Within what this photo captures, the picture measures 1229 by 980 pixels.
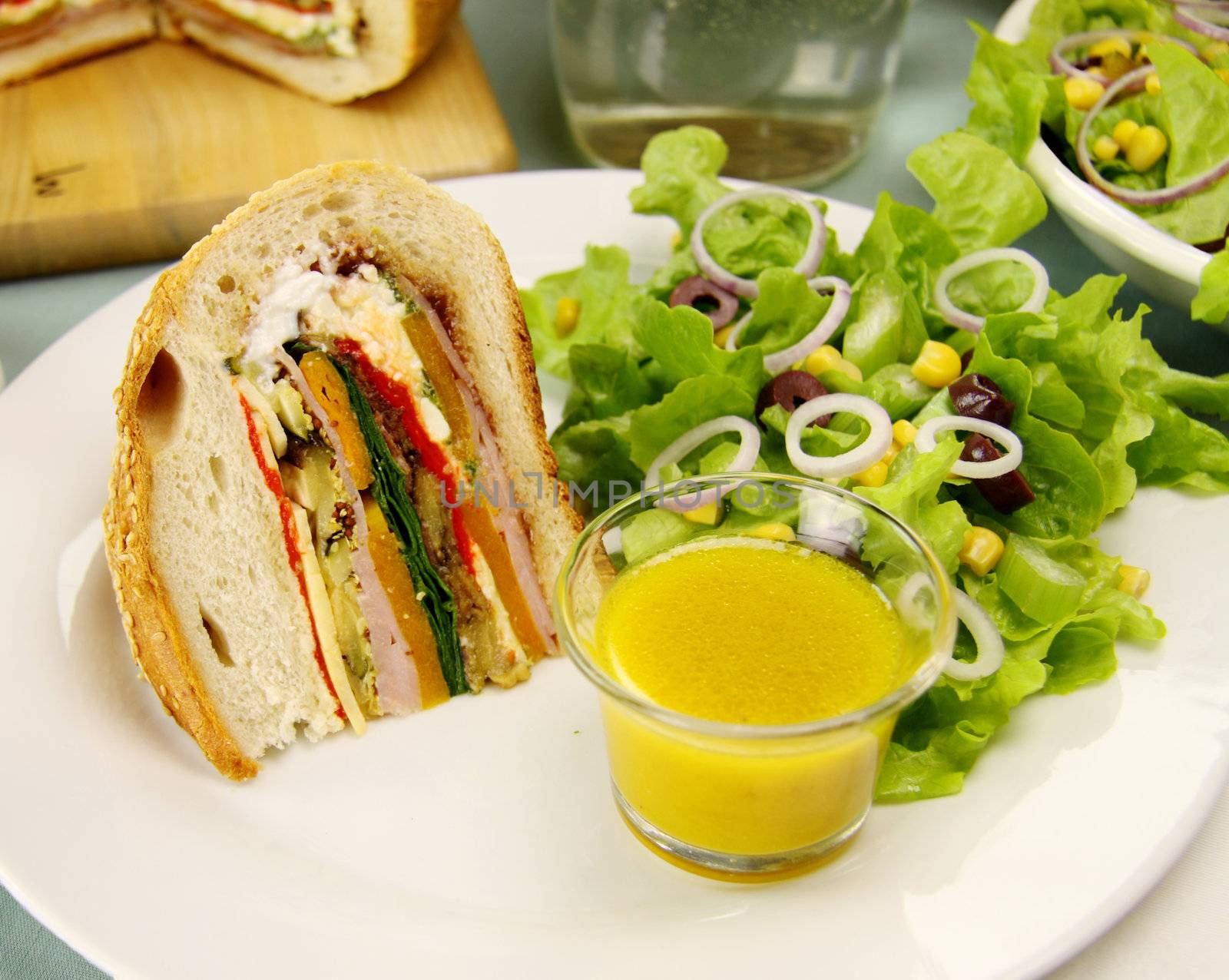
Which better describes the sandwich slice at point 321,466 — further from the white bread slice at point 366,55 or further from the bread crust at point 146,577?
the white bread slice at point 366,55

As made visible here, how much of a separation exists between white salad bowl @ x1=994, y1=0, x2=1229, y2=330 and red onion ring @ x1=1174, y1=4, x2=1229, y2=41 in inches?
32.6

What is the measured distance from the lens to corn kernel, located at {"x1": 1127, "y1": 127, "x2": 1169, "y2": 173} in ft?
11.1

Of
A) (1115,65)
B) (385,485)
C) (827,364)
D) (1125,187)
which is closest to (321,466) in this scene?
(385,485)

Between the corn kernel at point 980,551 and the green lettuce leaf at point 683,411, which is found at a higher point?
the green lettuce leaf at point 683,411

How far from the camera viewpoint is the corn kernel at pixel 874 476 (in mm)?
2631

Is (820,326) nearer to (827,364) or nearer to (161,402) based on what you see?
(827,364)

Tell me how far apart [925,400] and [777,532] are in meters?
0.69

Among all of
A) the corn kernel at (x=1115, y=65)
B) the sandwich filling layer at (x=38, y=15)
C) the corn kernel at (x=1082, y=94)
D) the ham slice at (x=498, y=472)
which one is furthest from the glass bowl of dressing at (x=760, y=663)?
the sandwich filling layer at (x=38, y=15)

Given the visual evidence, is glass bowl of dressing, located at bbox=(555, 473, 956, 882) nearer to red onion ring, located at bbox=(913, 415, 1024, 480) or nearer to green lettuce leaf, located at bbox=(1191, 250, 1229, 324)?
red onion ring, located at bbox=(913, 415, 1024, 480)

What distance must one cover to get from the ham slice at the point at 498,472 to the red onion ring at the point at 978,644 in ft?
2.81

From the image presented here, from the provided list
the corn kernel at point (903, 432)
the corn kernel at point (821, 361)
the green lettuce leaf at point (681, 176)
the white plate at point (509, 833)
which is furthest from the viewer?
the green lettuce leaf at point (681, 176)

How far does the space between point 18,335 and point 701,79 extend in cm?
223

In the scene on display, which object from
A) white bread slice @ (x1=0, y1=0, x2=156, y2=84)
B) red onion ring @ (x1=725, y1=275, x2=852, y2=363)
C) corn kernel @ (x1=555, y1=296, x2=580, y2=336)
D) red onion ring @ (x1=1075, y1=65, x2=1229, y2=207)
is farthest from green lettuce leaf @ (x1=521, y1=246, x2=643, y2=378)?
white bread slice @ (x1=0, y1=0, x2=156, y2=84)

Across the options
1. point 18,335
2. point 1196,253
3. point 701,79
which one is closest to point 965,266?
point 1196,253
